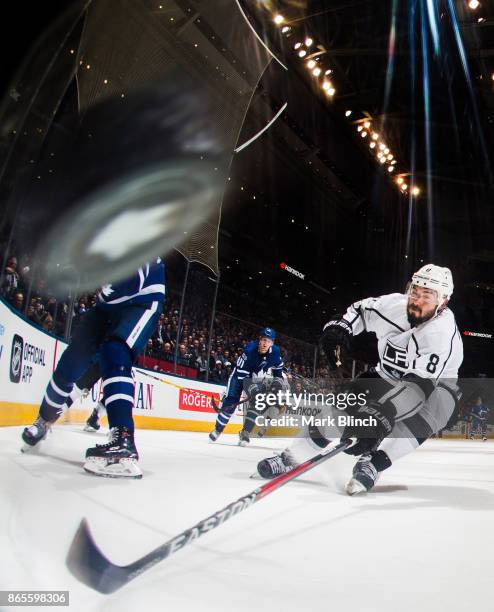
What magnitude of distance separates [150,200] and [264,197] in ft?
1.99

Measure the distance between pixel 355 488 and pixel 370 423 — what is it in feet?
0.46

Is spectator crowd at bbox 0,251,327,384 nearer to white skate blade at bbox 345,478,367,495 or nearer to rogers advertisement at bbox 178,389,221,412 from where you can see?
rogers advertisement at bbox 178,389,221,412

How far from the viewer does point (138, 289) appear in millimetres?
760

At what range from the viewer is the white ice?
0.43m

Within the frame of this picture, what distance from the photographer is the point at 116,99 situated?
0.81 m

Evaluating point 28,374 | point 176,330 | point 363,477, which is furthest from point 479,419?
point 28,374

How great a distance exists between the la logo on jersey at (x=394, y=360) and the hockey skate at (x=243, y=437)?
34 centimetres

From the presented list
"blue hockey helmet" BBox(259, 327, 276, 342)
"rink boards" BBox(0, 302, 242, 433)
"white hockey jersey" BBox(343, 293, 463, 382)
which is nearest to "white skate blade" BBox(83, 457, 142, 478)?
"rink boards" BBox(0, 302, 242, 433)

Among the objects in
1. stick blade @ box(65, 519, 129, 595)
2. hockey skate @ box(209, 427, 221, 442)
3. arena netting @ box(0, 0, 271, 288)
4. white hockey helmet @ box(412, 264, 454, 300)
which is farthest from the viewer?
hockey skate @ box(209, 427, 221, 442)

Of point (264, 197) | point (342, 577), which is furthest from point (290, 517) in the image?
point (264, 197)

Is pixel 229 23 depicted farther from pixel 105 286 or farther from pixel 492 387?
pixel 492 387

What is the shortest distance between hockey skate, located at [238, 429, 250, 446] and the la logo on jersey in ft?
1.12

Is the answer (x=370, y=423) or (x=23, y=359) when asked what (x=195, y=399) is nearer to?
(x=370, y=423)

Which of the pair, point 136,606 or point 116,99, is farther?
point 116,99
